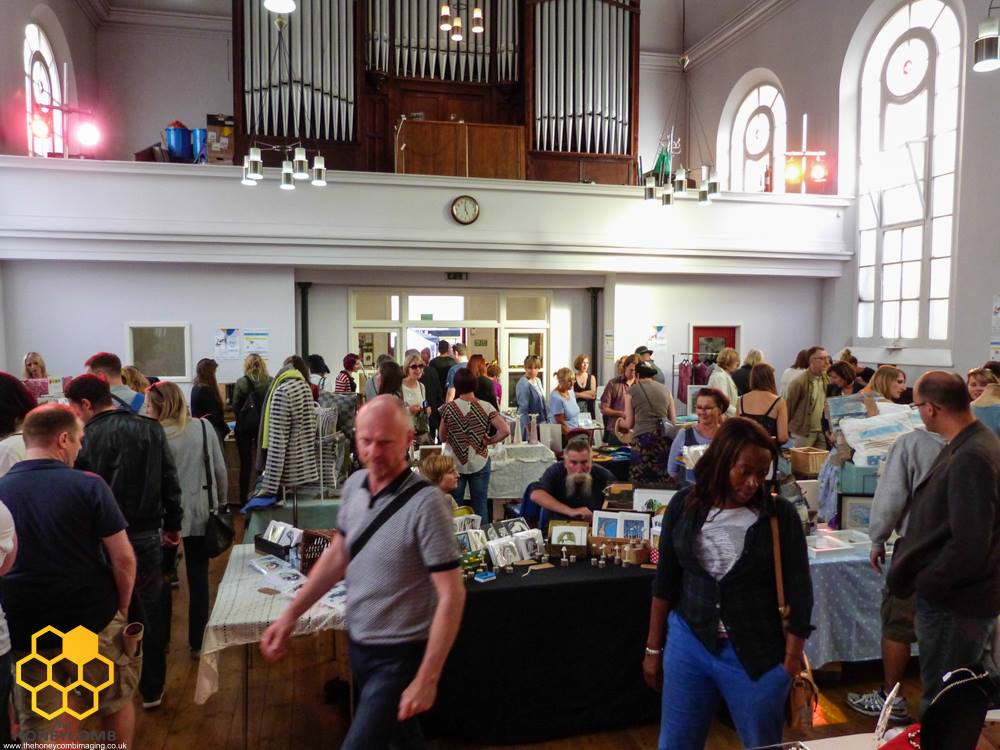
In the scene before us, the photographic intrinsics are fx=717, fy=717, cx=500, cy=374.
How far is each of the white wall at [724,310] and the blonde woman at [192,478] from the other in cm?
710

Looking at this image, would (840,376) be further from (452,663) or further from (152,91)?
(152,91)

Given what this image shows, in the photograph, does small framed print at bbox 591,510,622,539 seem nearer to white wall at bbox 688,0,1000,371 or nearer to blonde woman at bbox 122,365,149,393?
blonde woman at bbox 122,365,149,393

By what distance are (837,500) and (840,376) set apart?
8.79 ft

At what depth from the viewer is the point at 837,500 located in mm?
4293

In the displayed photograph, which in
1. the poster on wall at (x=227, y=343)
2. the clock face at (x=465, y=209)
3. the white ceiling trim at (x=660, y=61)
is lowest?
the poster on wall at (x=227, y=343)

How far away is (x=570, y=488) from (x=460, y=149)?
6.53 m

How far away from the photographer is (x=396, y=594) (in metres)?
2.05

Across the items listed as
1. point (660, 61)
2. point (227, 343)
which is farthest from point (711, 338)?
point (227, 343)

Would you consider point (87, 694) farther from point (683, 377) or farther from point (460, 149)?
point (683, 377)

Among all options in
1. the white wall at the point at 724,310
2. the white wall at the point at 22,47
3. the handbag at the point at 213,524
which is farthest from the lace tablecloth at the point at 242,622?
the white wall at the point at 724,310

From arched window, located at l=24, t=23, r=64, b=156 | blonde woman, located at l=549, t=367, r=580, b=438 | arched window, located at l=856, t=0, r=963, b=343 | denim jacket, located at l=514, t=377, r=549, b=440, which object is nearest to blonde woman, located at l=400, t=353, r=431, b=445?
denim jacket, located at l=514, t=377, r=549, b=440

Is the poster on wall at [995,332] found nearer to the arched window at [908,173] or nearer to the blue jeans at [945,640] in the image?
the arched window at [908,173]

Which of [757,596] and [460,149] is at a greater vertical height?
[460,149]

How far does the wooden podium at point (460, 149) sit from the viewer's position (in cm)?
933
